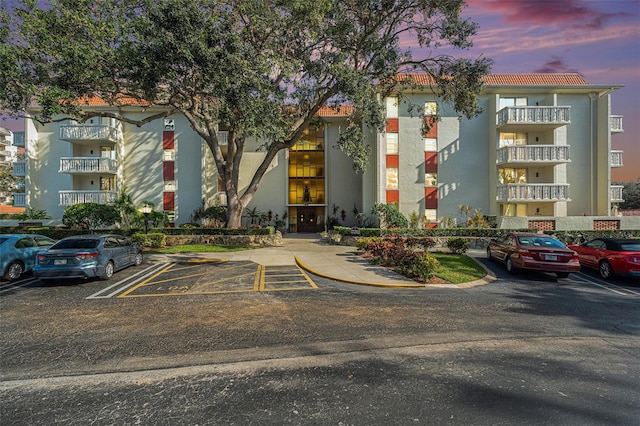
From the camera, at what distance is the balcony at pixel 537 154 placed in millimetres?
21531

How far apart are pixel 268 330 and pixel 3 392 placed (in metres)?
3.71

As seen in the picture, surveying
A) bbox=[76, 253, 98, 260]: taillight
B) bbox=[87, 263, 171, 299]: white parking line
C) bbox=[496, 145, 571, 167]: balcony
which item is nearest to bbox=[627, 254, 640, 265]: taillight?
bbox=[496, 145, 571, 167]: balcony

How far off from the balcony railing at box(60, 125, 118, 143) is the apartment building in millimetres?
84

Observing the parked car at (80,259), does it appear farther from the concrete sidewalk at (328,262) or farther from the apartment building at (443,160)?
the apartment building at (443,160)

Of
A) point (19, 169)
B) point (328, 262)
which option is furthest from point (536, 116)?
point (19, 169)

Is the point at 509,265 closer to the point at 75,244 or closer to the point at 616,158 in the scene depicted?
the point at 75,244

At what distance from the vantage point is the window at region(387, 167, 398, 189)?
2404 cm

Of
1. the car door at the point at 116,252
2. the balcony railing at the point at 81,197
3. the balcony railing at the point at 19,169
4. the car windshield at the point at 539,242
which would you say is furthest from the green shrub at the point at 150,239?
the car windshield at the point at 539,242

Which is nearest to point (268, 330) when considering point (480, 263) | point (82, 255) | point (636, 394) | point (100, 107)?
point (636, 394)

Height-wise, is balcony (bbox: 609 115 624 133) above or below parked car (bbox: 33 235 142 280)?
above

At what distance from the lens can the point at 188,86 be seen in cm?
1412

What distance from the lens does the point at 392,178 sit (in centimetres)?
2406

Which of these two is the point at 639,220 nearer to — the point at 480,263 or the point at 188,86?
the point at 480,263

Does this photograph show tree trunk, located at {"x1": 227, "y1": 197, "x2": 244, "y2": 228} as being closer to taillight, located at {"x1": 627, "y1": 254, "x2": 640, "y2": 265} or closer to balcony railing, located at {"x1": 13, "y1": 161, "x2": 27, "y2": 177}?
taillight, located at {"x1": 627, "y1": 254, "x2": 640, "y2": 265}
